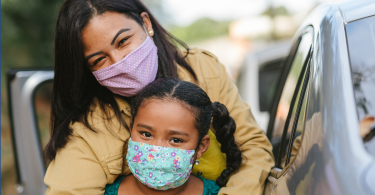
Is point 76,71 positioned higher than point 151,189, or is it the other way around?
point 76,71

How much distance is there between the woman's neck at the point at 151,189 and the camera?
6.34 feet

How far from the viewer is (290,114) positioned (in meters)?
2.11

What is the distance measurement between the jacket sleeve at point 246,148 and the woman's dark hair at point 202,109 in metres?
0.09

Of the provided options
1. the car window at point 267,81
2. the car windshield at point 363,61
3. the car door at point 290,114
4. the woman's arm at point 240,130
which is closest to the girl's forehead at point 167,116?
the woman's arm at point 240,130

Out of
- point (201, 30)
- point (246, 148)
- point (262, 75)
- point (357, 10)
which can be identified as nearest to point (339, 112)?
point (357, 10)

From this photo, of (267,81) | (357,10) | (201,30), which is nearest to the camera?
(357,10)

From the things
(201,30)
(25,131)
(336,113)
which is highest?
(336,113)

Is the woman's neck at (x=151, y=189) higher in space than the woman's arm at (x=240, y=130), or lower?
lower

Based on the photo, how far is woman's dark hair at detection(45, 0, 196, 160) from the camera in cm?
201

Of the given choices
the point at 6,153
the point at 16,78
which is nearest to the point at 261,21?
the point at 6,153

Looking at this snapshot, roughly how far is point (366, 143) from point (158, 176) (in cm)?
98

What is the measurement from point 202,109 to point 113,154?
1.83 ft

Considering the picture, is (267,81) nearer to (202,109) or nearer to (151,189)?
(202,109)

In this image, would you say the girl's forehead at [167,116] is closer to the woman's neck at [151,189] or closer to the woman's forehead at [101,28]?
the woman's neck at [151,189]
